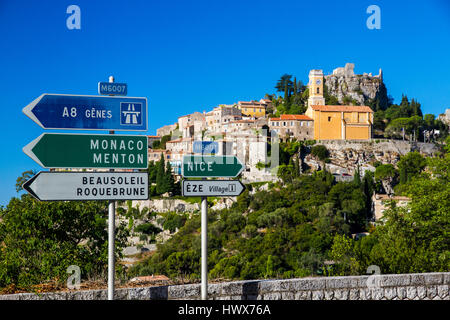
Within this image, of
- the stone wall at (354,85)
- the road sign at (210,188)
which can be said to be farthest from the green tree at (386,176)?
the road sign at (210,188)

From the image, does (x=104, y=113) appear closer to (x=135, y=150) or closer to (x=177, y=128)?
(x=135, y=150)

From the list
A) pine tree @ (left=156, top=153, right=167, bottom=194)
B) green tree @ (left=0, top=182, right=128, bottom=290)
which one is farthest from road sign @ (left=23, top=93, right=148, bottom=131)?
pine tree @ (left=156, top=153, right=167, bottom=194)

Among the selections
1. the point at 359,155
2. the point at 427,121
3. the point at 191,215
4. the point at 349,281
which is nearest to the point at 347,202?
the point at 359,155

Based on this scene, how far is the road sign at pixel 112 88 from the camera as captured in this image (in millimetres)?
4922

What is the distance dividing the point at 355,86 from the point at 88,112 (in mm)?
90131

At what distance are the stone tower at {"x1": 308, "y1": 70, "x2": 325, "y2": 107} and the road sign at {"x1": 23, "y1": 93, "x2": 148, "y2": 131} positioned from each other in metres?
78.0

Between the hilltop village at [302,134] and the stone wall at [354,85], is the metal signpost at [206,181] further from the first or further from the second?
the stone wall at [354,85]

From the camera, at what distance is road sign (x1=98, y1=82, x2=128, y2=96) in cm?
492

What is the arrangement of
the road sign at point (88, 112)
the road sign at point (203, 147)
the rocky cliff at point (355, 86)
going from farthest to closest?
the rocky cliff at point (355, 86) < the road sign at point (203, 147) < the road sign at point (88, 112)

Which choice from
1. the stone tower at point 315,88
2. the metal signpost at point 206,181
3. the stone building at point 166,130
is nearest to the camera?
the metal signpost at point 206,181

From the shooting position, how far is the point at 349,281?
6305 millimetres

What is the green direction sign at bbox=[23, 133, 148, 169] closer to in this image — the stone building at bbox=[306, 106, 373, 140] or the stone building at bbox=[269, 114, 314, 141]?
the stone building at bbox=[269, 114, 314, 141]

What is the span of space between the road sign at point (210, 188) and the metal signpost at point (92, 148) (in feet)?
1.80
